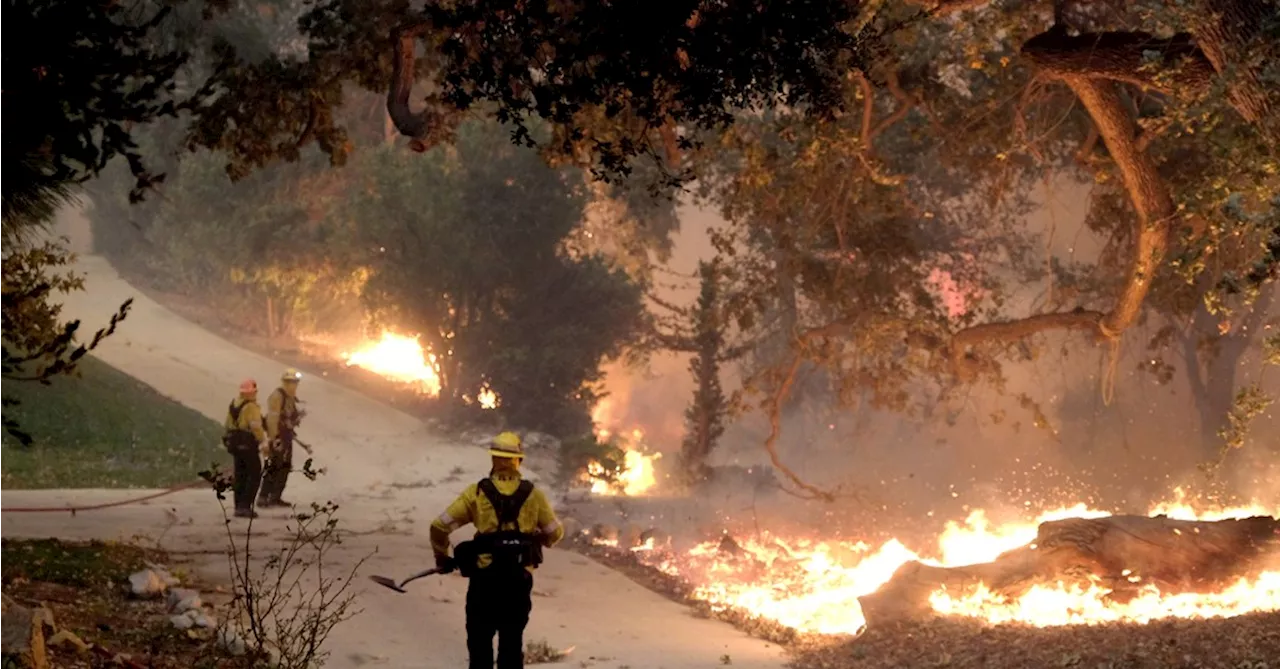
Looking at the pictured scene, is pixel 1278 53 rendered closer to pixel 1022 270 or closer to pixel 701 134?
pixel 701 134

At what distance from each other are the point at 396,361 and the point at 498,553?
88.5 feet

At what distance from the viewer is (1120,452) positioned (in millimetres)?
28844

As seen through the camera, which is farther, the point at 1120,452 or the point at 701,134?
the point at 1120,452

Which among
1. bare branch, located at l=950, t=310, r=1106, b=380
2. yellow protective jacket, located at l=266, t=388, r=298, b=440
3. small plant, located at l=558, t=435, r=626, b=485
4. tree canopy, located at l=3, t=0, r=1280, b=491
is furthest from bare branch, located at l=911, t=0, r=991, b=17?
small plant, located at l=558, t=435, r=626, b=485

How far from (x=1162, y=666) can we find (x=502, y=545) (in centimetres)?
453

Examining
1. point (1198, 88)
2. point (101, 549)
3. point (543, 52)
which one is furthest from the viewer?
point (101, 549)

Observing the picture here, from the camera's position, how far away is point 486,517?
23.7ft

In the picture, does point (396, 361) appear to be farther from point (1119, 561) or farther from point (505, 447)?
point (505, 447)

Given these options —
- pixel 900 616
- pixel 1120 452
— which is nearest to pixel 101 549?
pixel 900 616

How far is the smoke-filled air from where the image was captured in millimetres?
7219

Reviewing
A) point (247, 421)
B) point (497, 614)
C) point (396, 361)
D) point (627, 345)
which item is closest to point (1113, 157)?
point (497, 614)

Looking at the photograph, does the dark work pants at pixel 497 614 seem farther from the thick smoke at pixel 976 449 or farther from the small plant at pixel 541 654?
the thick smoke at pixel 976 449

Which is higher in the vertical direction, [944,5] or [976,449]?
[976,449]

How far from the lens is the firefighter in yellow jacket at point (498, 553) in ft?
23.5
